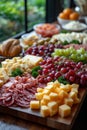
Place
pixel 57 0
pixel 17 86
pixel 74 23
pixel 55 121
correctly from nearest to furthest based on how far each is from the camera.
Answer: pixel 55 121 < pixel 17 86 < pixel 74 23 < pixel 57 0

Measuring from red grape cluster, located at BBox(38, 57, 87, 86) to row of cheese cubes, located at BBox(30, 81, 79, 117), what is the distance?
0.10 m

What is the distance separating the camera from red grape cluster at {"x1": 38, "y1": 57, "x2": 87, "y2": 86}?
113 centimetres

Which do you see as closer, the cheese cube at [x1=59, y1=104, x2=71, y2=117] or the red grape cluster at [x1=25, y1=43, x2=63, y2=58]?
the cheese cube at [x1=59, y1=104, x2=71, y2=117]

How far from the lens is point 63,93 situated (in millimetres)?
954

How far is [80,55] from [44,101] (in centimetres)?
54

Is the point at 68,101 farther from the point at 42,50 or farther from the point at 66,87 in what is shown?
the point at 42,50

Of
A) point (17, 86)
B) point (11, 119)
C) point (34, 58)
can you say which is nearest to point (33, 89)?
point (17, 86)

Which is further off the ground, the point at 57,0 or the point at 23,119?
the point at 57,0

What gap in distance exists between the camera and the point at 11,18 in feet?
6.34

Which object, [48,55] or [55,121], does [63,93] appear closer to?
[55,121]

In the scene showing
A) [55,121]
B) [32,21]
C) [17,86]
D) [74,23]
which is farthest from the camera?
[32,21]

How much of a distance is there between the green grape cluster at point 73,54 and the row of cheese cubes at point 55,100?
36 centimetres

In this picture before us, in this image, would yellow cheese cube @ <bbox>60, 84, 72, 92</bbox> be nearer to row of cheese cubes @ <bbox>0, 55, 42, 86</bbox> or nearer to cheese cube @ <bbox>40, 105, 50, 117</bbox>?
cheese cube @ <bbox>40, 105, 50, 117</bbox>

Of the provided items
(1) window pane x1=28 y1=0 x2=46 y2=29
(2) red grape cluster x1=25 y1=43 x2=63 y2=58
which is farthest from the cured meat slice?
(1) window pane x1=28 y1=0 x2=46 y2=29
